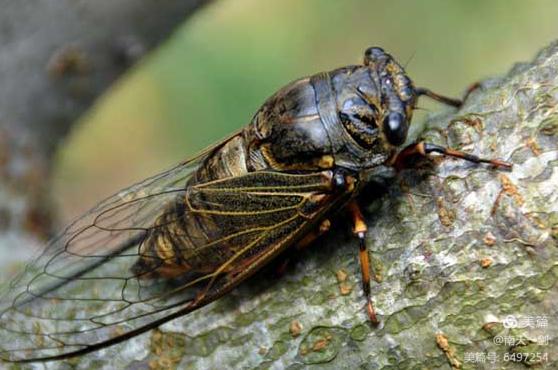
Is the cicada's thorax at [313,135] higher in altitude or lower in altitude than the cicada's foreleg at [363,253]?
higher

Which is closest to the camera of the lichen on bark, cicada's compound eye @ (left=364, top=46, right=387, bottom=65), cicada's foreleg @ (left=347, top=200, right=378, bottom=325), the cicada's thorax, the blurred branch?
the lichen on bark

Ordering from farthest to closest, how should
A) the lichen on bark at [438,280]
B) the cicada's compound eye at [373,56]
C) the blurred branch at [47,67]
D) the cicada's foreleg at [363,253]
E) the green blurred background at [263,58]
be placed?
the green blurred background at [263,58] → the blurred branch at [47,67] → the cicada's compound eye at [373,56] → the cicada's foreleg at [363,253] → the lichen on bark at [438,280]

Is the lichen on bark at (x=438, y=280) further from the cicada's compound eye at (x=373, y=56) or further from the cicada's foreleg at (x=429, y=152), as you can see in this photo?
the cicada's compound eye at (x=373, y=56)

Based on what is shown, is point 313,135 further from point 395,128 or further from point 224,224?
point 224,224

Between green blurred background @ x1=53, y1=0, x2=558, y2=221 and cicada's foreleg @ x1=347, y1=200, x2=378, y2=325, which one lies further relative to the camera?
green blurred background @ x1=53, y1=0, x2=558, y2=221

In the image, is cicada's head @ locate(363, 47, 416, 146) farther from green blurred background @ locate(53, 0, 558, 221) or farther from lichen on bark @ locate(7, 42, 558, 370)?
green blurred background @ locate(53, 0, 558, 221)

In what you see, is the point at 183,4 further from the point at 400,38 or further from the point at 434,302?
the point at 400,38

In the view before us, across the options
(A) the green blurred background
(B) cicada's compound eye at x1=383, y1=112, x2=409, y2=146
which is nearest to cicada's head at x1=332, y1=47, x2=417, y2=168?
(B) cicada's compound eye at x1=383, y1=112, x2=409, y2=146

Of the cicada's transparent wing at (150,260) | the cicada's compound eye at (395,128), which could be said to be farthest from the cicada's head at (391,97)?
the cicada's transparent wing at (150,260)
